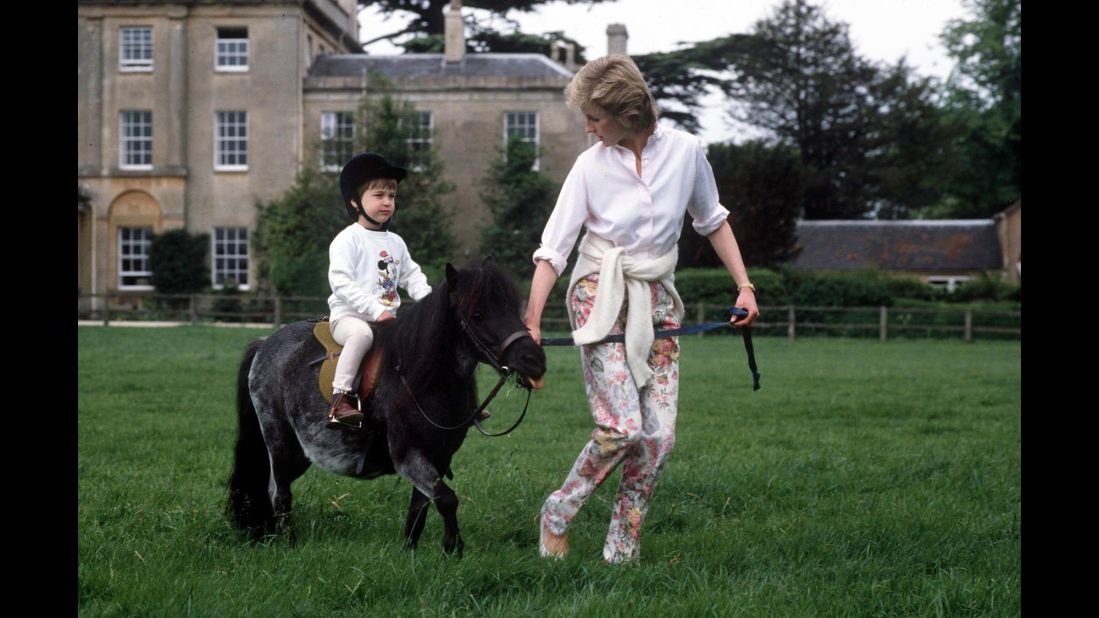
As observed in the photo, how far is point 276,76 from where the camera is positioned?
39625mm

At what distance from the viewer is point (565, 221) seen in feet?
17.0

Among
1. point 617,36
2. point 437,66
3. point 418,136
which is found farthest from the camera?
point 617,36

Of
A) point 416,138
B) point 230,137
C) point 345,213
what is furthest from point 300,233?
point 230,137

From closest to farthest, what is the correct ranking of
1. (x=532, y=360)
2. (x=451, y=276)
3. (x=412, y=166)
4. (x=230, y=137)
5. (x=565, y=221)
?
(x=532, y=360) < (x=451, y=276) < (x=565, y=221) < (x=412, y=166) < (x=230, y=137)

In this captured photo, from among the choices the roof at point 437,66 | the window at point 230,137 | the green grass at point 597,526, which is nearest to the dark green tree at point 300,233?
the window at point 230,137

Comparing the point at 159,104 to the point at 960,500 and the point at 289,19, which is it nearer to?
the point at 289,19

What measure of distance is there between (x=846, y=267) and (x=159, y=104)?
87.9 feet

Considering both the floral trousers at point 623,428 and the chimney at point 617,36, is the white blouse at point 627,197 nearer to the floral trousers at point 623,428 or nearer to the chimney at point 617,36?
the floral trousers at point 623,428

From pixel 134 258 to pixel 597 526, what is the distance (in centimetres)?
3698

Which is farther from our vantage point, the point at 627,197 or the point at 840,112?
the point at 840,112

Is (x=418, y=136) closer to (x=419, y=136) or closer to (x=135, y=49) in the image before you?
(x=419, y=136)

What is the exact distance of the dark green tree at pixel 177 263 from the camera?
1533 inches

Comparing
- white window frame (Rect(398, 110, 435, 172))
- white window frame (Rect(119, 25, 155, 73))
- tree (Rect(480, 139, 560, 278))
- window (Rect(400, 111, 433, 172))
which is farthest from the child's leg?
white window frame (Rect(119, 25, 155, 73))
